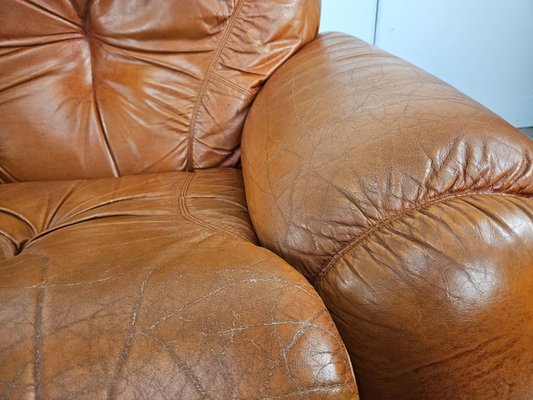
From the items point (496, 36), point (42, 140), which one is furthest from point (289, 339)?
point (496, 36)

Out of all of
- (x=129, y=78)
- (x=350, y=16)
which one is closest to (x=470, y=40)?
(x=350, y=16)

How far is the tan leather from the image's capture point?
0.89 meters

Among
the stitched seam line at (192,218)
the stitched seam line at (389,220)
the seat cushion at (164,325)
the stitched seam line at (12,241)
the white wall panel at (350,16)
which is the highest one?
the white wall panel at (350,16)

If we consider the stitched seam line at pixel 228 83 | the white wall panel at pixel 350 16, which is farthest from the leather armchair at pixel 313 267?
the white wall panel at pixel 350 16

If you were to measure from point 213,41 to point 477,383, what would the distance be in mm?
734

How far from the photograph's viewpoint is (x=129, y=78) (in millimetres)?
913

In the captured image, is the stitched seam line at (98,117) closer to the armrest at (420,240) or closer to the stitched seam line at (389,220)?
the armrest at (420,240)

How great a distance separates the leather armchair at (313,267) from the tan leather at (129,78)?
0.17 m

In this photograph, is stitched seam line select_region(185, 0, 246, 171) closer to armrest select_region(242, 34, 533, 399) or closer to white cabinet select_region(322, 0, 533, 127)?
armrest select_region(242, 34, 533, 399)

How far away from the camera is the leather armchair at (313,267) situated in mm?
393

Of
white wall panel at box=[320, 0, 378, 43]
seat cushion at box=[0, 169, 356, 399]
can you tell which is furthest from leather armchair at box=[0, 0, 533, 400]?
white wall panel at box=[320, 0, 378, 43]

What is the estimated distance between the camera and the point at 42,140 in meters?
0.91

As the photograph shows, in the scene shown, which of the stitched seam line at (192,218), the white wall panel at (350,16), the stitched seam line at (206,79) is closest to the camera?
the stitched seam line at (192,218)

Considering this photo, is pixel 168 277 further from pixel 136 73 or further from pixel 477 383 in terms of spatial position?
pixel 136 73
